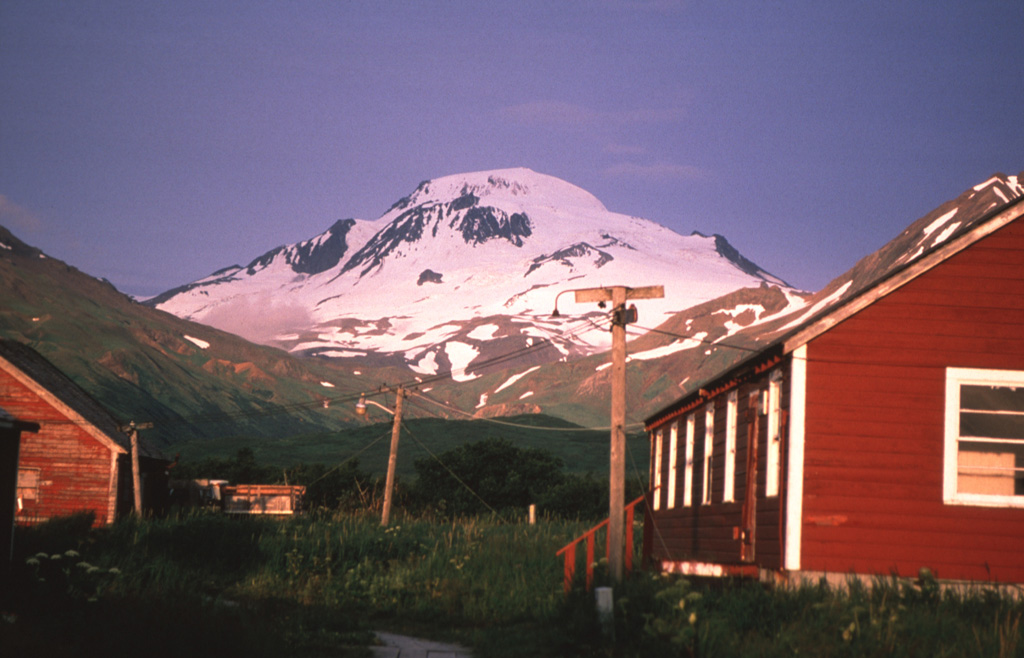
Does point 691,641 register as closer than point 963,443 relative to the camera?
Yes

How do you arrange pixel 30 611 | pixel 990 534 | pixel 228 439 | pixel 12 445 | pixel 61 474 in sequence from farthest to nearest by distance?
pixel 228 439 → pixel 61 474 → pixel 12 445 → pixel 990 534 → pixel 30 611

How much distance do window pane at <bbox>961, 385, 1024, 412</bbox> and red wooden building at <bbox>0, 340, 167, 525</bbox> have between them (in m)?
33.2

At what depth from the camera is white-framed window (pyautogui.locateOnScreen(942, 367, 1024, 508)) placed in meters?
14.8

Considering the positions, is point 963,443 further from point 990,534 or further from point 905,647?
point 905,647

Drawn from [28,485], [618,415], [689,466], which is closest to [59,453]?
[28,485]

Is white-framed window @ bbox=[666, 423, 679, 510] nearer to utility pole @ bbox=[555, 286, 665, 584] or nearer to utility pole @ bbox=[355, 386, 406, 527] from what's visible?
utility pole @ bbox=[555, 286, 665, 584]

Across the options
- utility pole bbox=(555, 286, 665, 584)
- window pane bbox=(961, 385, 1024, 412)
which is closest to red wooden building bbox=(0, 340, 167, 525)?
utility pole bbox=(555, 286, 665, 584)

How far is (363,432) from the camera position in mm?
164875

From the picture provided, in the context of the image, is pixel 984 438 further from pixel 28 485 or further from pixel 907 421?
pixel 28 485

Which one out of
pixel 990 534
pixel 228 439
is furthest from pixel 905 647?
pixel 228 439

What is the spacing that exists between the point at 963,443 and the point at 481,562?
10.1 metres

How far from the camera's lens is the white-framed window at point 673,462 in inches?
934

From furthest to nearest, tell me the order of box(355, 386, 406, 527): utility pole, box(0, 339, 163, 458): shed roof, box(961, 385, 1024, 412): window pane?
1. box(0, 339, 163, 458): shed roof
2. box(355, 386, 406, 527): utility pole
3. box(961, 385, 1024, 412): window pane

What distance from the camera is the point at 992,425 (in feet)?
52.6
